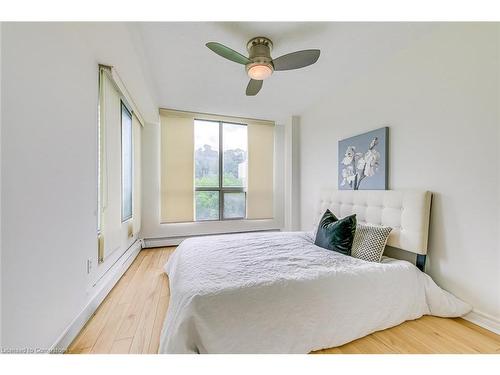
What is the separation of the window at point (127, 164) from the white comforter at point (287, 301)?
1575 millimetres

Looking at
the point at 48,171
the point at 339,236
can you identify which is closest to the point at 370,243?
the point at 339,236

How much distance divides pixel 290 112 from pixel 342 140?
126 cm

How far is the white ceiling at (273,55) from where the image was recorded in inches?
63.7

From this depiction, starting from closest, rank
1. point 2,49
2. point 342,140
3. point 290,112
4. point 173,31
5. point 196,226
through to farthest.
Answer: point 2,49 → point 173,31 → point 342,140 → point 290,112 → point 196,226

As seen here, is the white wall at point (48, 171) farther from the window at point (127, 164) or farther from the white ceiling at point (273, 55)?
the window at point (127, 164)

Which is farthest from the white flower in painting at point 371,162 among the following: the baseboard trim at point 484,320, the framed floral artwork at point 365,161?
the baseboard trim at point 484,320

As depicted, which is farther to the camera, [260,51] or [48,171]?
[260,51]

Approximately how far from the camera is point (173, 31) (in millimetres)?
1643

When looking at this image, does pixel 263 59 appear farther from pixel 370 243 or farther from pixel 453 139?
pixel 370 243

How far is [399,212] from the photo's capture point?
1.83m

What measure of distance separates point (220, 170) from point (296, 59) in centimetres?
248
